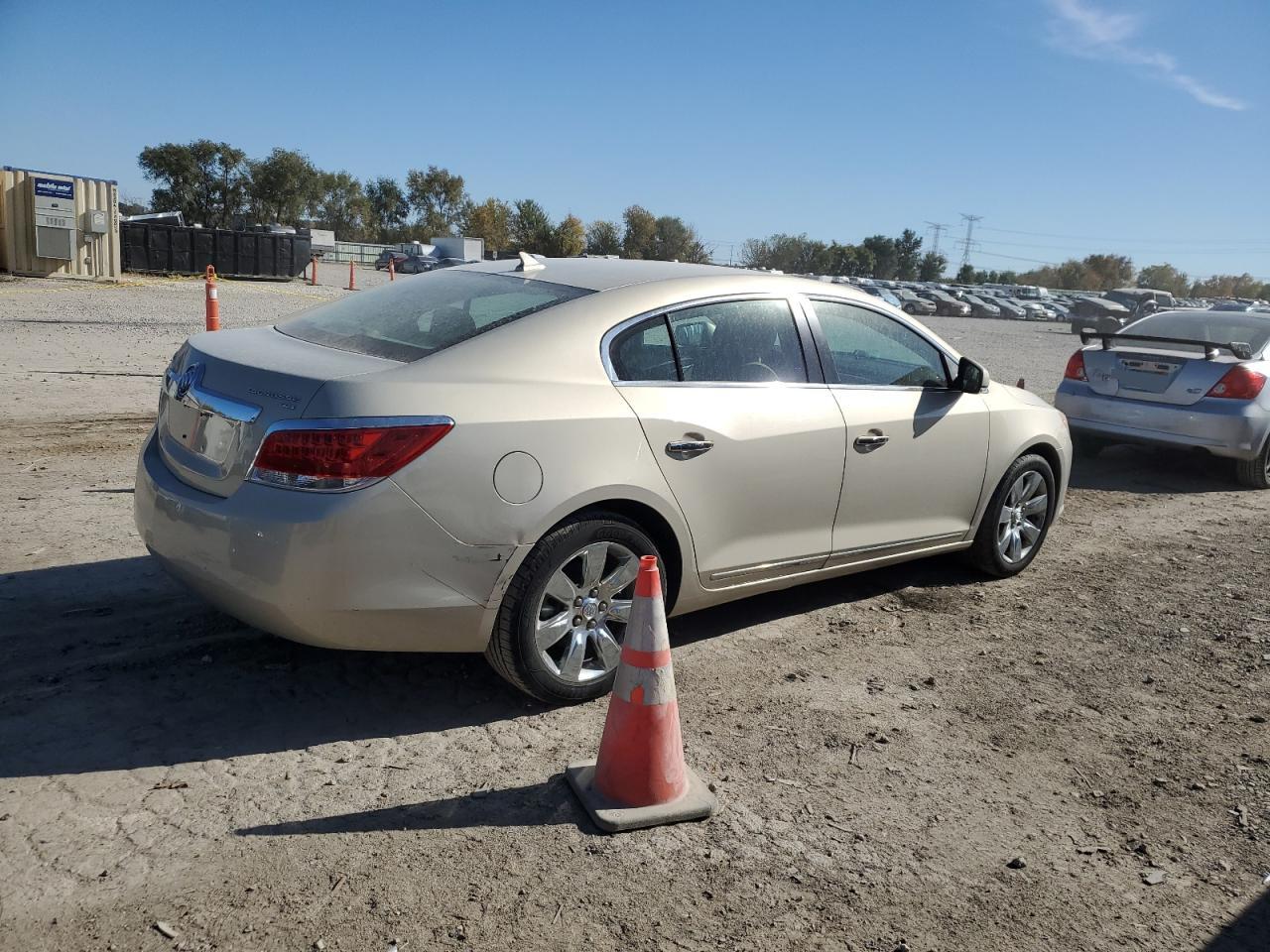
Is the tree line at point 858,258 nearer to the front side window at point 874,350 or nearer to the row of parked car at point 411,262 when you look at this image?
the row of parked car at point 411,262

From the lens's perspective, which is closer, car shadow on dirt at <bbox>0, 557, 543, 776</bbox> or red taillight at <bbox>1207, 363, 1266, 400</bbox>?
car shadow on dirt at <bbox>0, 557, 543, 776</bbox>

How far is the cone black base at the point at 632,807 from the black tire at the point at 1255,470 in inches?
308

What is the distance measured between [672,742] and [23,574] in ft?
11.2

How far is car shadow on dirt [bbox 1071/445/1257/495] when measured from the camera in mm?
9297

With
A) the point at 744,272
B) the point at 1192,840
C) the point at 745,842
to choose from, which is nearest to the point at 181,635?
the point at 745,842

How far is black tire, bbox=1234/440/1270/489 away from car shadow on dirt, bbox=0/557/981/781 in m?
6.61

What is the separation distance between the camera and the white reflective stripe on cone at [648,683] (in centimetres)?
334

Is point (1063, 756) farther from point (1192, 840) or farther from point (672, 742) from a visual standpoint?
point (672, 742)

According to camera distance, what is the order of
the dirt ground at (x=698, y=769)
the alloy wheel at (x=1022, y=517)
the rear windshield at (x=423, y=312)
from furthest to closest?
the alloy wheel at (x=1022, y=517)
the rear windshield at (x=423, y=312)
the dirt ground at (x=698, y=769)

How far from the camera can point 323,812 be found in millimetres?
3223

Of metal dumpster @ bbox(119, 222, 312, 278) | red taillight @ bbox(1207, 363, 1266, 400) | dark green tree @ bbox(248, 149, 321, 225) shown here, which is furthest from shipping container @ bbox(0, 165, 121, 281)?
dark green tree @ bbox(248, 149, 321, 225)

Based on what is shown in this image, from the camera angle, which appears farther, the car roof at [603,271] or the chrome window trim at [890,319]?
the chrome window trim at [890,319]

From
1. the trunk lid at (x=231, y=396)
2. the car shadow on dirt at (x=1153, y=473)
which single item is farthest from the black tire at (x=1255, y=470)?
the trunk lid at (x=231, y=396)

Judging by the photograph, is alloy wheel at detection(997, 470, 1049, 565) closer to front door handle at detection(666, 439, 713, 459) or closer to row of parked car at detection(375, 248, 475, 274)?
front door handle at detection(666, 439, 713, 459)
